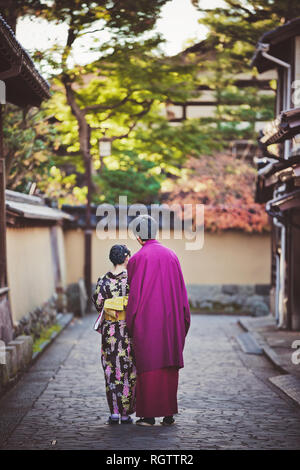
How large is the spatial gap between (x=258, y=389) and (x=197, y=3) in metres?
17.7

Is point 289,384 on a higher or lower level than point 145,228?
lower

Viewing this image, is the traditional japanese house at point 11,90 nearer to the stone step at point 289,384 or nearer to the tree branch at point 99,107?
the stone step at point 289,384

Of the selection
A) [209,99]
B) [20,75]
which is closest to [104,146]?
[209,99]

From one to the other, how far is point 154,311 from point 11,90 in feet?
17.8

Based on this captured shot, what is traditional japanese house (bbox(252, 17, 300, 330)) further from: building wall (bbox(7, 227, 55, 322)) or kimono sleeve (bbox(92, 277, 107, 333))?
kimono sleeve (bbox(92, 277, 107, 333))

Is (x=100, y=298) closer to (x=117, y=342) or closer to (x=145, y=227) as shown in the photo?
(x=117, y=342)

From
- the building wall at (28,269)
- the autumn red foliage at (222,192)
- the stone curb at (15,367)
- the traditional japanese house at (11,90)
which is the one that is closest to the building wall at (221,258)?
the autumn red foliage at (222,192)

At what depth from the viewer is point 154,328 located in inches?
326

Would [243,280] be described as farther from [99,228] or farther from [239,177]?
[99,228]

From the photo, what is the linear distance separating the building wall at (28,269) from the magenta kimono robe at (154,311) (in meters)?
5.47

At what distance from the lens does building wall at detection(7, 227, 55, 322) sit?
13.9 meters

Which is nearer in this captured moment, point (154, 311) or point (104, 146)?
point (154, 311)

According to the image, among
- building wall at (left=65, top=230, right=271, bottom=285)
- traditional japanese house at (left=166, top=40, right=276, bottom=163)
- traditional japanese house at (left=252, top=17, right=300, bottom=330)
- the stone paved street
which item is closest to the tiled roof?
the stone paved street
